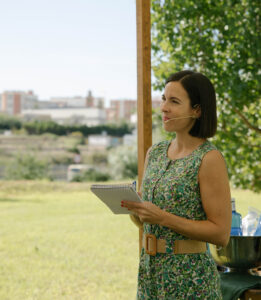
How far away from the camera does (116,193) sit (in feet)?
3.60

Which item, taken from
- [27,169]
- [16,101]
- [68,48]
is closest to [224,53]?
[27,169]

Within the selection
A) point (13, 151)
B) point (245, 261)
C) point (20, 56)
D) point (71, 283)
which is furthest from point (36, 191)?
point (245, 261)

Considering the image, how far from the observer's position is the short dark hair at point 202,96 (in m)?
1.15

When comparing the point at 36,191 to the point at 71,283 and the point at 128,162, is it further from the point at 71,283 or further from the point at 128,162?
the point at 71,283

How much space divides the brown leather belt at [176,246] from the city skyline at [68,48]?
47.9 ft

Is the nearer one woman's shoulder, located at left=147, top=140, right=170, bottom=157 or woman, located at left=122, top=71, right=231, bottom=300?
woman, located at left=122, top=71, right=231, bottom=300

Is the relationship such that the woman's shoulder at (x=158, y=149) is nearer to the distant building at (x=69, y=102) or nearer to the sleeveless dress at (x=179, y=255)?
the sleeveless dress at (x=179, y=255)

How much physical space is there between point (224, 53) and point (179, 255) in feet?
8.36

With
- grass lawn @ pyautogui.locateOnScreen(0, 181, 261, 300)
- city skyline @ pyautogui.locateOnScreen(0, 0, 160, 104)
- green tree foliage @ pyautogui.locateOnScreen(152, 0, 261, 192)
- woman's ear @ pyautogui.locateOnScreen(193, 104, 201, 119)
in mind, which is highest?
city skyline @ pyautogui.locateOnScreen(0, 0, 160, 104)

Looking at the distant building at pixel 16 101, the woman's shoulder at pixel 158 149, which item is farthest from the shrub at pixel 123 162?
the woman's shoulder at pixel 158 149

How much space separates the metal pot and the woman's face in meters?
0.59

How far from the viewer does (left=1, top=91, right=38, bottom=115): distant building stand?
44.1ft

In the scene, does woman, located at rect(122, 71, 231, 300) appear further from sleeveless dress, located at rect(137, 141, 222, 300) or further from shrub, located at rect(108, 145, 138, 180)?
shrub, located at rect(108, 145, 138, 180)

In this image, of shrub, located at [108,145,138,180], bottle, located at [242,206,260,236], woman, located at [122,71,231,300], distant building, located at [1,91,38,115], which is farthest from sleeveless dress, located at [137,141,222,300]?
distant building, located at [1,91,38,115]
